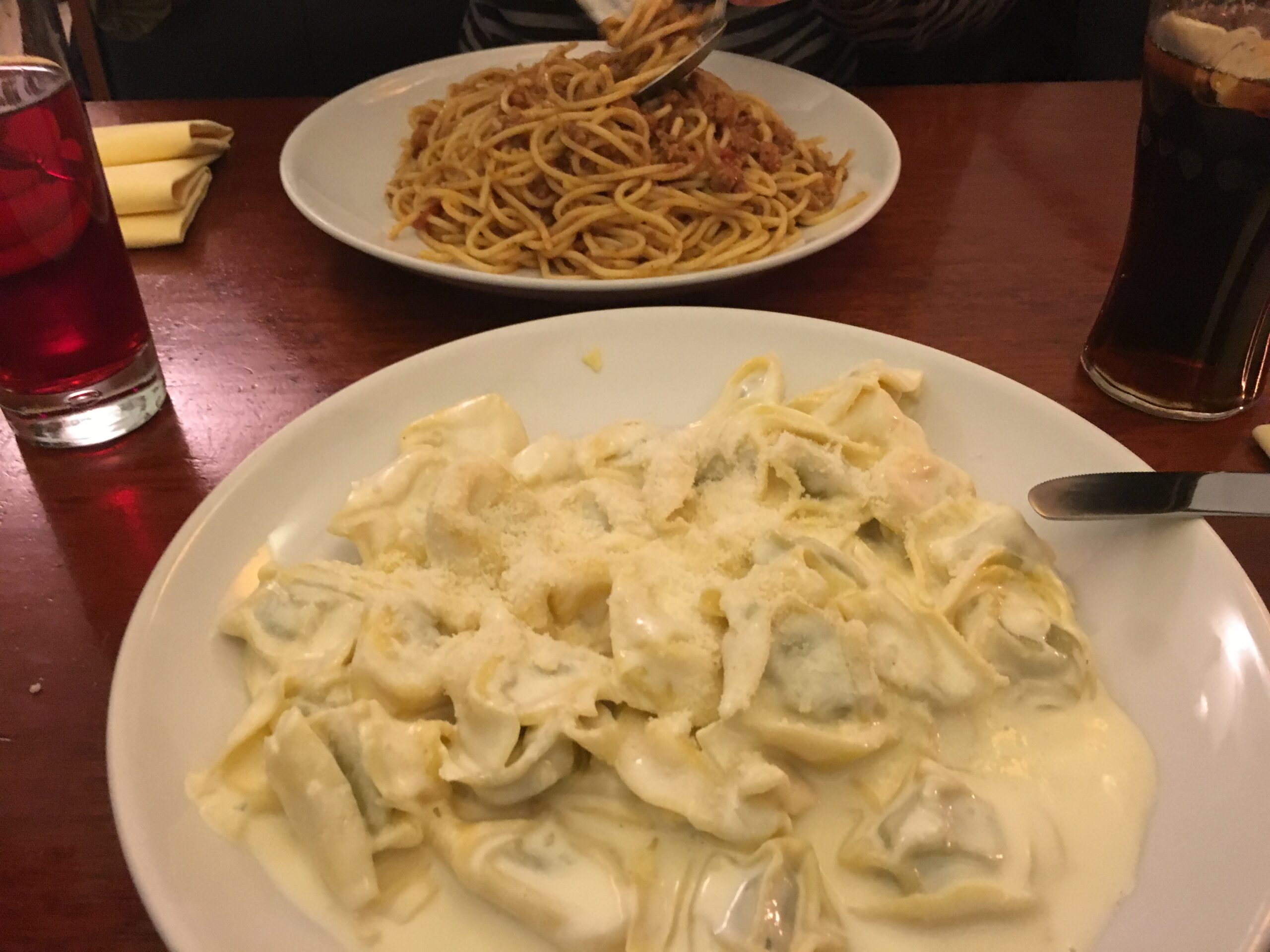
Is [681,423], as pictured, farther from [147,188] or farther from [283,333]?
[147,188]

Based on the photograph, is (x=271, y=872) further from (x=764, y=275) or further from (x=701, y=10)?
(x=701, y=10)

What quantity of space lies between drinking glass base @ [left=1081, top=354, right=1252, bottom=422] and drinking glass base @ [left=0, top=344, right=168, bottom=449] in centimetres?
159

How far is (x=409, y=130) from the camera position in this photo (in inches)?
93.2

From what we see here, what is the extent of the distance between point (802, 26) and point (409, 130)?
1.38m

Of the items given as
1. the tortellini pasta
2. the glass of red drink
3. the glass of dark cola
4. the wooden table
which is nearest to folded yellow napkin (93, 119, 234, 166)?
the wooden table

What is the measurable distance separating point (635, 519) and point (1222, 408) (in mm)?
1003

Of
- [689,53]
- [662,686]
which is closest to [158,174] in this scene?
[689,53]

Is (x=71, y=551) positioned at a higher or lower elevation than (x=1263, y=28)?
lower

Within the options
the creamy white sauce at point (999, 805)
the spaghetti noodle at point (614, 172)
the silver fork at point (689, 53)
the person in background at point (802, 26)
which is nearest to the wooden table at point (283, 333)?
the spaghetti noodle at point (614, 172)

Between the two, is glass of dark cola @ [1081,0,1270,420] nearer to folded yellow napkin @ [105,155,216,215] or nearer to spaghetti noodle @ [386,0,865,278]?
spaghetti noodle @ [386,0,865,278]

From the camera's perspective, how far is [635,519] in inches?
47.2

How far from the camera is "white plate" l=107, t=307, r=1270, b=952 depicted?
32.7 inches

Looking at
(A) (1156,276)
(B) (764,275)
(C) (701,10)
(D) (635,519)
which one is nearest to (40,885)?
(D) (635,519)

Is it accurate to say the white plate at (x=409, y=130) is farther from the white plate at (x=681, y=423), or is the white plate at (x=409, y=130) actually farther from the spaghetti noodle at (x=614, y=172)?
the white plate at (x=681, y=423)
